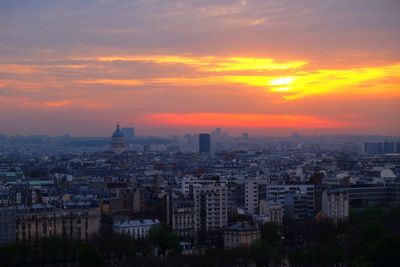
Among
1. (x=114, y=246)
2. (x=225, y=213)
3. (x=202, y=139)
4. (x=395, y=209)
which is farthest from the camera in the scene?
(x=202, y=139)

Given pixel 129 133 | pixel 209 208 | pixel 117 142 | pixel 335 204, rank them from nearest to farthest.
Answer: pixel 209 208
pixel 335 204
pixel 117 142
pixel 129 133

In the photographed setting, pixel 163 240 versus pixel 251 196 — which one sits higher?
pixel 251 196

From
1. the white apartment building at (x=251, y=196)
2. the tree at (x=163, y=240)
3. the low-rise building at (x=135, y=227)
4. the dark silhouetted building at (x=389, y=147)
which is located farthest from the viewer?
the dark silhouetted building at (x=389, y=147)

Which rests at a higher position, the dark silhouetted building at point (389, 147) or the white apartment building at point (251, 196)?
the dark silhouetted building at point (389, 147)

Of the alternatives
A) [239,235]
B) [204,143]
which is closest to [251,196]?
[239,235]

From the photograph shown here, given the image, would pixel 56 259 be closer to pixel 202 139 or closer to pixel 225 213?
pixel 225 213

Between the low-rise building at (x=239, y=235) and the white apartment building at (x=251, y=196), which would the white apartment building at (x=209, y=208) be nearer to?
the low-rise building at (x=239, y=235)

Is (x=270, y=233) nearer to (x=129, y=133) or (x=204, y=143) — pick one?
(x=204, y=143)

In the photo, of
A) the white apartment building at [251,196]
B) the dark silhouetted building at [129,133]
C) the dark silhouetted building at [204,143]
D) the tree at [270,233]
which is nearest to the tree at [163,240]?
the tree at [270,233]

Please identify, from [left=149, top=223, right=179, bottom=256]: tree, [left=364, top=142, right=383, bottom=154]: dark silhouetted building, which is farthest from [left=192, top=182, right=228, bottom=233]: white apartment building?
[left=364, top=142, right=383, bottom=154]: dark silhouetted building

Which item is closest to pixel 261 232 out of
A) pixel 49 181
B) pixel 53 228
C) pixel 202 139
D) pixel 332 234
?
pixel 332 234

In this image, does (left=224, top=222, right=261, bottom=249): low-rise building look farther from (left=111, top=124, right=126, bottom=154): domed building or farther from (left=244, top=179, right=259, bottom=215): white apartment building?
(left=111, top=124, right=126, bottom=154): domed building
